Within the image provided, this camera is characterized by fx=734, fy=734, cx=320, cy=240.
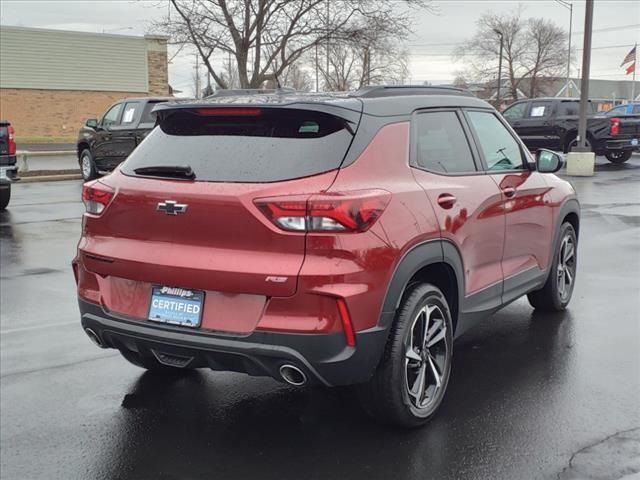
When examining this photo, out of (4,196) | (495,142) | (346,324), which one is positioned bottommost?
(4,196)

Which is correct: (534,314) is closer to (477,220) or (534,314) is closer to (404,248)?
(477,220)

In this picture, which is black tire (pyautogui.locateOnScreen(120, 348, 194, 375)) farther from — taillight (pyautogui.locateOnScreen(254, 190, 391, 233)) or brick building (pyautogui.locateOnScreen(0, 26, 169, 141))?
brick building (pyautogui.locateOnScreen(0, 26, 169, 141))

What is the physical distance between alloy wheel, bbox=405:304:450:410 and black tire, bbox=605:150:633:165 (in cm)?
2050

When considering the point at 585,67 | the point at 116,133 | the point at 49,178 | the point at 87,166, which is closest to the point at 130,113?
the point at 116,133

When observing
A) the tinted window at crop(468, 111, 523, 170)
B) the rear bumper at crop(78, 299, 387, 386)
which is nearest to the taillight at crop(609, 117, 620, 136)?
the tinted window at crop(468, 111, 523, 170)

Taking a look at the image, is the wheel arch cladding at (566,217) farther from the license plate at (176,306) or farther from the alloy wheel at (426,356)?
the license plate at (176,306)

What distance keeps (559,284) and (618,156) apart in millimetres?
18535

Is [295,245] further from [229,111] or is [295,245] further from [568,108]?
[568,108]

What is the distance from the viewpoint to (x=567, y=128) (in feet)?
72.7

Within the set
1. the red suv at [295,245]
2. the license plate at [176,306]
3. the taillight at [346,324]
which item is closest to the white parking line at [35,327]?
the red suv at [295,245]

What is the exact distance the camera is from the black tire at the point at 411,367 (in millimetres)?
3688

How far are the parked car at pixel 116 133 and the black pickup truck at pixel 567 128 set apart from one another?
453 inches

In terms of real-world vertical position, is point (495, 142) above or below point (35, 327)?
above

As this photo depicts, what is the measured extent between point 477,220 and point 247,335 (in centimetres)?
172
